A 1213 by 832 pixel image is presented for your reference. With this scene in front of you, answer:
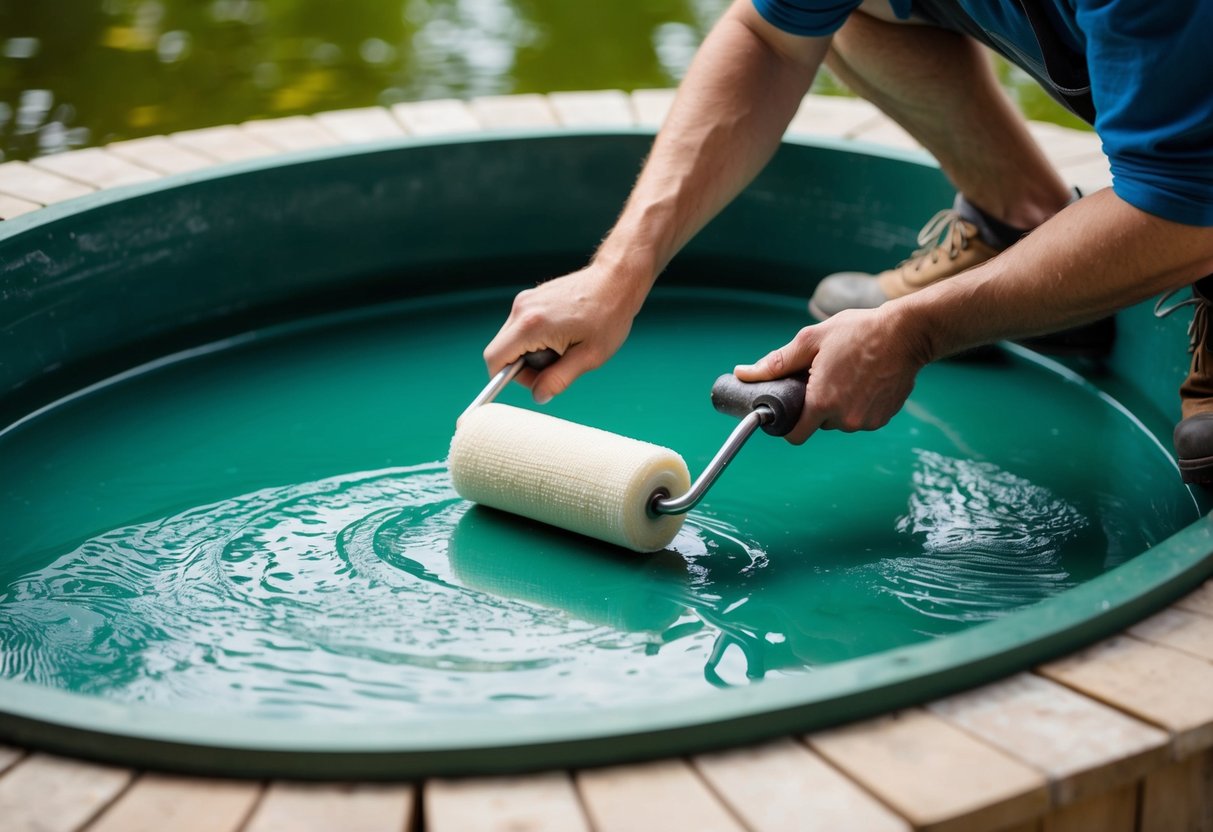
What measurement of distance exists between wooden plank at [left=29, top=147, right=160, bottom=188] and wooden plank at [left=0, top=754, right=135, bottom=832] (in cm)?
143

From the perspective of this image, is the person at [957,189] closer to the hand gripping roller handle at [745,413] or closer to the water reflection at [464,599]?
the hand gripping roller handle at [745,413]

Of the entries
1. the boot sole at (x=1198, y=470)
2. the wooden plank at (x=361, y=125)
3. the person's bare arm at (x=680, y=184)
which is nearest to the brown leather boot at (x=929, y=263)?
the person's bare arm at (x=680, y=184)

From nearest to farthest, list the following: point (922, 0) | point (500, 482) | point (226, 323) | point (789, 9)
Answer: point (500, 482)
point (789, 9)
point (922, 0)
point (226, 323)

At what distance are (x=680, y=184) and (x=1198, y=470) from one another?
757mm

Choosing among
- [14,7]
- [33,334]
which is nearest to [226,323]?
[33,334]

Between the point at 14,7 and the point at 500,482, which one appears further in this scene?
the point at 14,7

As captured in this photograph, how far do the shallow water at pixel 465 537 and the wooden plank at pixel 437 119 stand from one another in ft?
1.47

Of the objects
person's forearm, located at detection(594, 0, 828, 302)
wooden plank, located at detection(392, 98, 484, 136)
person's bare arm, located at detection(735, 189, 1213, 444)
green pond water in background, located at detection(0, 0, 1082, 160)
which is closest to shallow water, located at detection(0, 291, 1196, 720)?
person's bare arm, located at detection(735, 189, 1213, 444)

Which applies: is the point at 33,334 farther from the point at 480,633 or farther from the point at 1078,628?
the point at 1078,628

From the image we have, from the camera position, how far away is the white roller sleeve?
1534 mm

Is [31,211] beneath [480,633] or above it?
above

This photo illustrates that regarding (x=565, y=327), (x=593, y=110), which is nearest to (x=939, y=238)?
(x=593, y=110)

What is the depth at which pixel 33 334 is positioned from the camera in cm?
209

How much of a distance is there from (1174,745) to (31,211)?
1.80 m
